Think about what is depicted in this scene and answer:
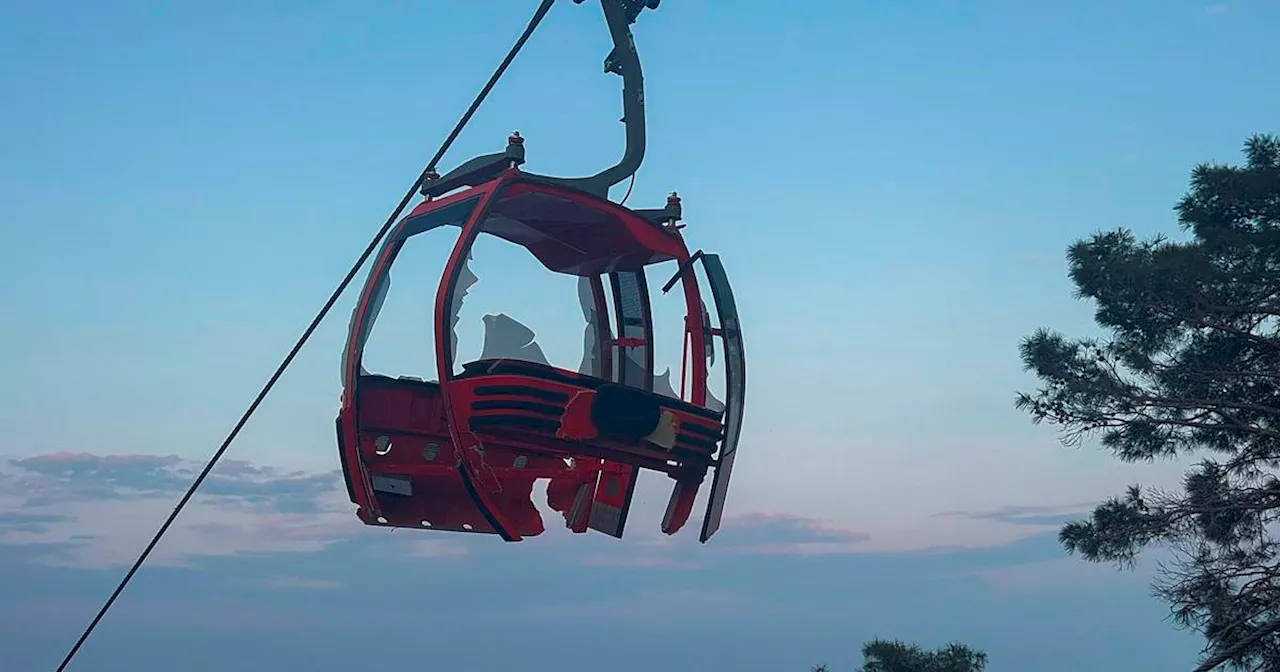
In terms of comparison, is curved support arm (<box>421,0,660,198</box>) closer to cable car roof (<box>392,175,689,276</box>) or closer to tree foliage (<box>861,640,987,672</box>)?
cable car roof (<box>392,175,689,276</box>)

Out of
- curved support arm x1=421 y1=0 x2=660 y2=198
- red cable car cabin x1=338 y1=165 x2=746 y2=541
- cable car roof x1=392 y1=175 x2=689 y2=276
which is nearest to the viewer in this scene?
red cable car cabin x1=338 y1=165 x2=746 y2=541

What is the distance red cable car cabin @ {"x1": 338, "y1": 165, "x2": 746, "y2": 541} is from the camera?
8586 mm

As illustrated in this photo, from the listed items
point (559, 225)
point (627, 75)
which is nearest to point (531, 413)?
point (559, 225)

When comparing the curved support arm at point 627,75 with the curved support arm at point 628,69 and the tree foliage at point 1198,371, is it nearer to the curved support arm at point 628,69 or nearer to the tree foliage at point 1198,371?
the curved support arm at point 628,69

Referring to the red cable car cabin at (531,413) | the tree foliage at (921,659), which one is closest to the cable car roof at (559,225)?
the red cable car cabin at (531,413)

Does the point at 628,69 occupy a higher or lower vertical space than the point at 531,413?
higher

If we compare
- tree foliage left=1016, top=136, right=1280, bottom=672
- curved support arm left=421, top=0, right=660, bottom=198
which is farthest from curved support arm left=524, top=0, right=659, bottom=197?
tree foliage left=1016, top=136, right=1280, bottom=672

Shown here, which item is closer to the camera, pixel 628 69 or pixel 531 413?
pixel 531 413

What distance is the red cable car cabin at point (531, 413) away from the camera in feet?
28.2

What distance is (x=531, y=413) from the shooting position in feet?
27.8

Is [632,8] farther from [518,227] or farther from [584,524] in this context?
[584,524]

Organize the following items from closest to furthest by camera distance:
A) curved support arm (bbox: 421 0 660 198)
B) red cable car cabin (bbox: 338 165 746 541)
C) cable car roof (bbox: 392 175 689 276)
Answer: red cable car cabin (bbox: 338 165 746 541) → cable car roof (bbox: 392 175 689 276) → curved support arm (bbox: 421 0 660 198)

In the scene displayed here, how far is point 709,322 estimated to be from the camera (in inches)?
396

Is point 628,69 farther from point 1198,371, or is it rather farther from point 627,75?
point 1198,371
